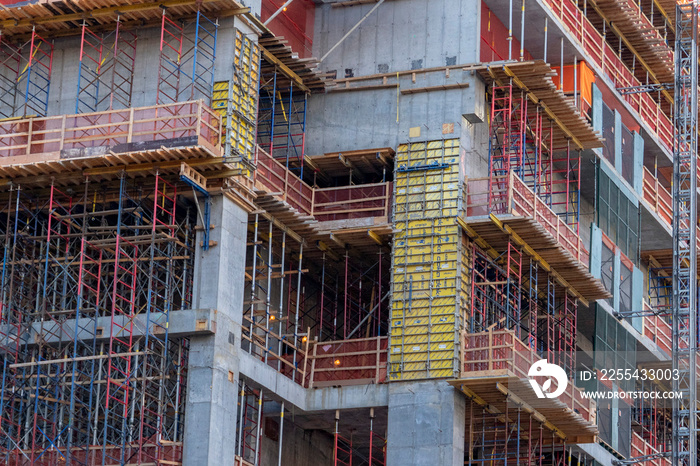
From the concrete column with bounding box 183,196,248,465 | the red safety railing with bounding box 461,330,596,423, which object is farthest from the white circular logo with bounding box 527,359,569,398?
the concrete column with bounding box 183,196,248,465

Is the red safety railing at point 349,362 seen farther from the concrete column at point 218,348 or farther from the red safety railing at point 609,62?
the red safety railing at point 609,62

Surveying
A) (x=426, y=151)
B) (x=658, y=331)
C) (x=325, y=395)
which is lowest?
(x=325, y=395)

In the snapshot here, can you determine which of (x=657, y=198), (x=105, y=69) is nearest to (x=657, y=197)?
(x=657, y=198)

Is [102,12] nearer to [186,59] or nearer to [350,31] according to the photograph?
[186,59]

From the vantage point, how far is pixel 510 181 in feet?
196

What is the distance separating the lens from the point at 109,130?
183ft

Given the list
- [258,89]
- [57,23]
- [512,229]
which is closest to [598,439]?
[512,229]

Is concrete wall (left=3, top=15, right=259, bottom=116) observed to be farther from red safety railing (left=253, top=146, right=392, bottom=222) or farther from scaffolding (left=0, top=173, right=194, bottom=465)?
red safety railing (left=253, top=146, right=392, bottom=222)

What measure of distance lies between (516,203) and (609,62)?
1557 centimetres

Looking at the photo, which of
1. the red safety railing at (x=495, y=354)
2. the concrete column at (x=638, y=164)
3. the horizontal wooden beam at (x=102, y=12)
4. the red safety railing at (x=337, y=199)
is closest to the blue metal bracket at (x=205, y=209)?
the red safety railing at (x=337, y=199)

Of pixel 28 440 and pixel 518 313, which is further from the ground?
pixel 518 313

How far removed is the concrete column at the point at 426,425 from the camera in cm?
5722

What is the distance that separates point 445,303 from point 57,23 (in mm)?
16270

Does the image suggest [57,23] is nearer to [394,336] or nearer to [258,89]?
[258,89]
